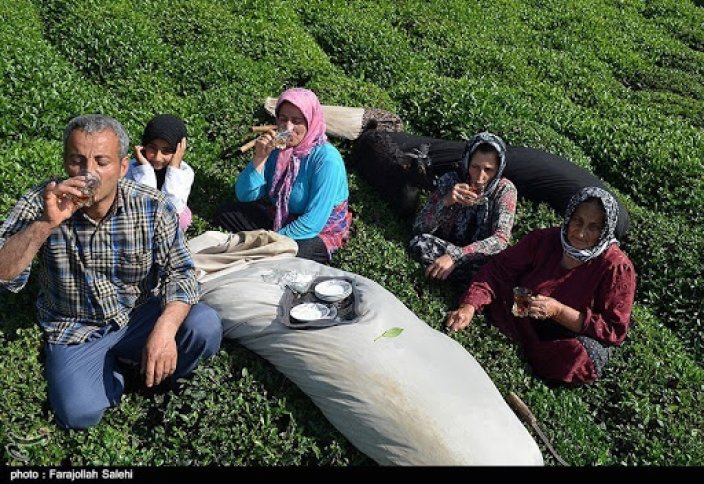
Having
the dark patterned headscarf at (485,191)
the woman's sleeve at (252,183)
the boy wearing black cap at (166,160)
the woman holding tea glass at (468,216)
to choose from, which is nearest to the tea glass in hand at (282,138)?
the woman's sleeve at (252,183)

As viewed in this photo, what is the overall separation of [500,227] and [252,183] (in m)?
1.87

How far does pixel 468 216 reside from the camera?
5469 mm

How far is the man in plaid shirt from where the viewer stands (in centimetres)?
354

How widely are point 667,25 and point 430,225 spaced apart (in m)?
10.1

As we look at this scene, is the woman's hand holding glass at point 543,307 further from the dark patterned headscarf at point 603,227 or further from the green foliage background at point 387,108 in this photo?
the green foliage background at point 387,108

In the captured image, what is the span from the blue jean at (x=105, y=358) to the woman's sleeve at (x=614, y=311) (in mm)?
2266

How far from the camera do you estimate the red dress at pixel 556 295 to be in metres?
4.48

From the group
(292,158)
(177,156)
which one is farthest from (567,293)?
(177,156)

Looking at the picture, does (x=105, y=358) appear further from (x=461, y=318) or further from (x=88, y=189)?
(x=461, y=318)

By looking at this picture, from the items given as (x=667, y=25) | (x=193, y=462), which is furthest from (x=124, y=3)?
(x=667, y=25)

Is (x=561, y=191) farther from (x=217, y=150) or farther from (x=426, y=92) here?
(x=217, y=150)

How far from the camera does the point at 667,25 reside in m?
13.3

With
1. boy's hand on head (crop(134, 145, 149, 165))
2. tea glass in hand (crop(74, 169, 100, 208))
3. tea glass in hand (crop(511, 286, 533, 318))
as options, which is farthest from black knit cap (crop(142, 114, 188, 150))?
tea glass in hand (crop(511, 286, 533, 318))

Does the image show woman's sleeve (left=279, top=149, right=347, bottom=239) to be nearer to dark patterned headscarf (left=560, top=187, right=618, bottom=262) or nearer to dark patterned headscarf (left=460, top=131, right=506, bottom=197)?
dark patterned headscarf (left=460, top=131, right=506, bottom=197)
